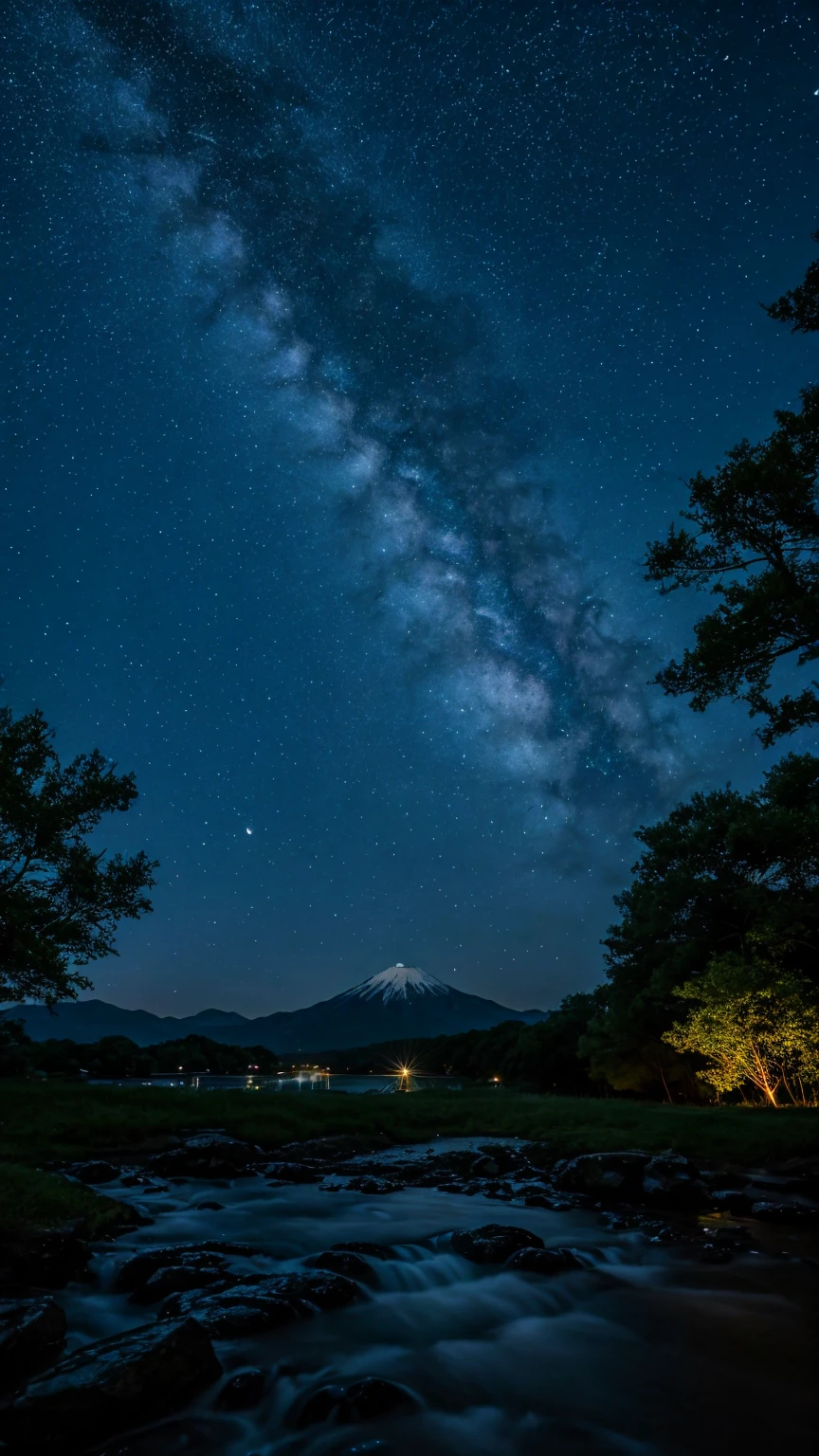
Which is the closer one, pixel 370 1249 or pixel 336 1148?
pixel 370 1249

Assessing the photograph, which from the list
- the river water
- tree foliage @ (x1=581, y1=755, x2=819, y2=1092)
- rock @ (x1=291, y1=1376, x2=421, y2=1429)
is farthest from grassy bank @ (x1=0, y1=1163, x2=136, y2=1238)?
tree foliage @ (x1=581, y1=755, x2=819, y2=1092)

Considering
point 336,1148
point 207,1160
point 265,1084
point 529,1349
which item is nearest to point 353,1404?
point 529,1349

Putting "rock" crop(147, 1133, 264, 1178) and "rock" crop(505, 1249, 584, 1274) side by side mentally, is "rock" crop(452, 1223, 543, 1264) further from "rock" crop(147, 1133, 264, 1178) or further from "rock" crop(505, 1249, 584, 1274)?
"rock" crop(147, 1133, 264, 1178)

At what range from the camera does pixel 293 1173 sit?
1689 cm

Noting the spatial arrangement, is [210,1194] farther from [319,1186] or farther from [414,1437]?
[414,1437]

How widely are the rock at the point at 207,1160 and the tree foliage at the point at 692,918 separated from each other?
16.4 metres

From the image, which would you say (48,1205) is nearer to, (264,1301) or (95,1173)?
(264,1301)

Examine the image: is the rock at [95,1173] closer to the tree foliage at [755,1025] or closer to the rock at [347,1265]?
the rock at [347,1265]

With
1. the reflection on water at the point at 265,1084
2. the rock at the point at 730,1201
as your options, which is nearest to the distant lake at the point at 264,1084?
the reflection on water at the point at 265,1084

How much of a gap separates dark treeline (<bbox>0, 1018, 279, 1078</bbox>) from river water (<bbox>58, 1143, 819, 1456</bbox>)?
160 ft

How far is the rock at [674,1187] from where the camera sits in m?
13.8

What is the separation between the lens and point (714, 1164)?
17.8 m

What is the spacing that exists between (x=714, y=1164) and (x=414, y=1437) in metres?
15.8

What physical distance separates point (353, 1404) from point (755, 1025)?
84.8ft
